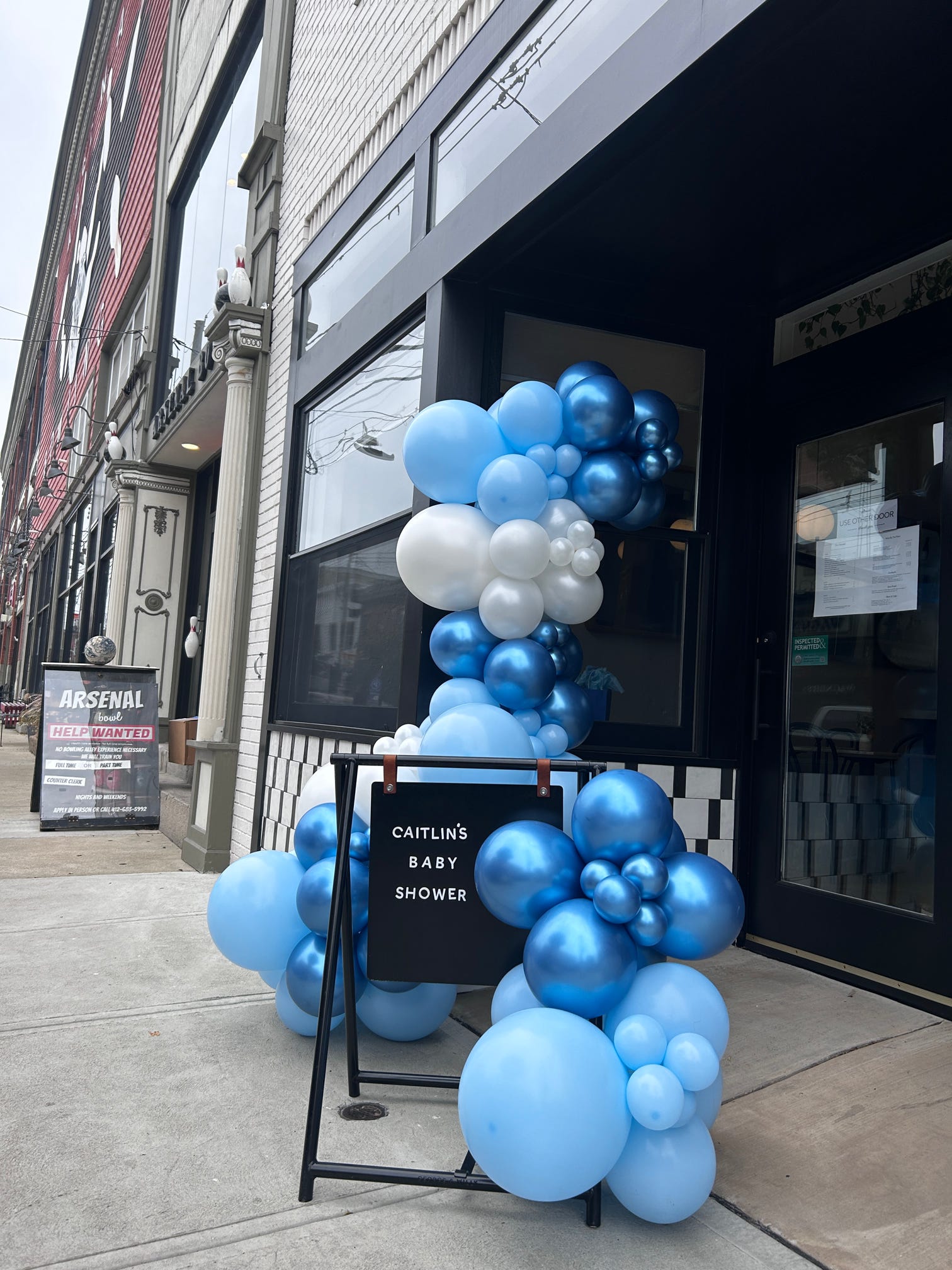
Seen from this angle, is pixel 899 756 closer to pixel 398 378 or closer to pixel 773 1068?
pixel 773 1068

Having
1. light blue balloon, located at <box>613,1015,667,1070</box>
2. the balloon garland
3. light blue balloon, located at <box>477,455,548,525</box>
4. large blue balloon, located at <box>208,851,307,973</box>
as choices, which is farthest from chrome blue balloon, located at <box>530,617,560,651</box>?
light blue balloon, located at <box>613,1015,667,1070</box>

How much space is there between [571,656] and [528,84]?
7.47 ft

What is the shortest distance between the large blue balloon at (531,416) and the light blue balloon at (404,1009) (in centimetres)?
179

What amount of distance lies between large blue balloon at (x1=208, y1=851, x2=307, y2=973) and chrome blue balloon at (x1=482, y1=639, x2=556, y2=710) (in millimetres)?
894

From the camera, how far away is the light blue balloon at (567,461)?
127 inches

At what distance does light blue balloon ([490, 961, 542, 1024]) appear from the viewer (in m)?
2.24

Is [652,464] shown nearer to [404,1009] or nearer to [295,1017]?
[404,1009]

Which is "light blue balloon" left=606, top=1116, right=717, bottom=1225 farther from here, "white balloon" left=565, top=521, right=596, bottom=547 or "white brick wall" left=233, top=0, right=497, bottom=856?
"white brick wall" left=233, top=0, right=497, bottom=856

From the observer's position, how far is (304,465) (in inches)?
241

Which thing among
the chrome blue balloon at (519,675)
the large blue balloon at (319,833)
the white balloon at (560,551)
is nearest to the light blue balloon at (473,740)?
the chrome blue balloon at (519,675)

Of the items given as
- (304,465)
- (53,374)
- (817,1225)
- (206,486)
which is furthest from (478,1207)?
(53,374)

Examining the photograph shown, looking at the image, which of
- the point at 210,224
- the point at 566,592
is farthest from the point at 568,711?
the point at 210,224

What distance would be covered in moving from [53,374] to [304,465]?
25220mm

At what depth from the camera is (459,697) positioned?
3195 mm
